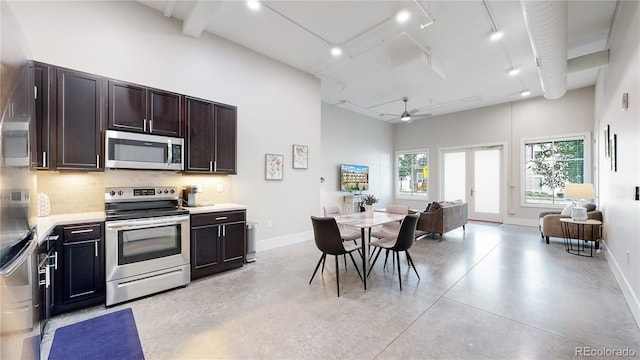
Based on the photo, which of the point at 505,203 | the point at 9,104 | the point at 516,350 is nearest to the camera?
the point at 9,104

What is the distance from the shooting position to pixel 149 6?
3545 mm

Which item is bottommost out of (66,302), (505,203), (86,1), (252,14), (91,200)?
(66,302)

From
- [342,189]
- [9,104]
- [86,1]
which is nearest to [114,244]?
[9,104]

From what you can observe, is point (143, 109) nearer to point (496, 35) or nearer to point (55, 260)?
point (55, 260)

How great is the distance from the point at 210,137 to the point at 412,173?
308 inches

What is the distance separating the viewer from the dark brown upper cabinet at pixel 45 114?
248 centimetres

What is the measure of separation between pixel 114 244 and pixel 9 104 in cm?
199

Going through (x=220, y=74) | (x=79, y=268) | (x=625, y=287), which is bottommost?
(x=625, y=287)

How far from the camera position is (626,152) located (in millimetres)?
2814

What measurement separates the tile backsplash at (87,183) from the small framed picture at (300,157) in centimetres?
212

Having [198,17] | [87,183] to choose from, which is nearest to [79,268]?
[87,183]

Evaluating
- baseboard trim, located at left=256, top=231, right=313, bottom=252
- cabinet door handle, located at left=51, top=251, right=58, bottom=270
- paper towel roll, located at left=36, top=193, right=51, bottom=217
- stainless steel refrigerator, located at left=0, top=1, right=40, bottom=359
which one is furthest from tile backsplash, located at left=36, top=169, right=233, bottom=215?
stainless steel refrigerator, located at left=0, top=1, right=40, bottom=359

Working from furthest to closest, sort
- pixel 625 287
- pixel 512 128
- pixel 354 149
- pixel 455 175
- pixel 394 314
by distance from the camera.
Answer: pixel 455 175 < pixel 354 149 < pixel 512 128 < pixel 625 287 < pixel 394 314

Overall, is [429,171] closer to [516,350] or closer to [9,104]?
[516,350]
